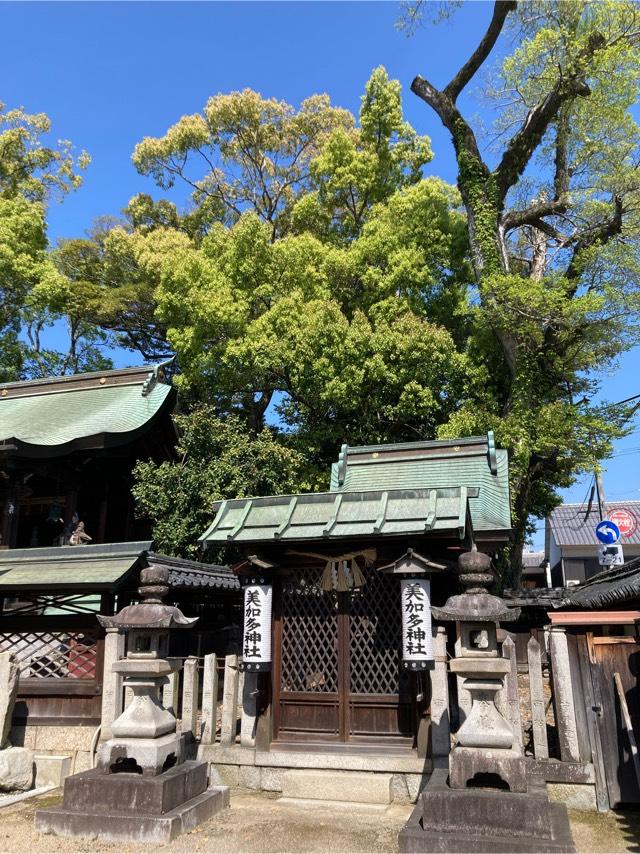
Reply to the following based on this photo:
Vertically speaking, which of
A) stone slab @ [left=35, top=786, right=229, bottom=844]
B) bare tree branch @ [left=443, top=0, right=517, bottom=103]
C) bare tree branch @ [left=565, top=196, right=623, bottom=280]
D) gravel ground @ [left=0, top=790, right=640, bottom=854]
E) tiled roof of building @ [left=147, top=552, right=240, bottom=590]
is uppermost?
bare tree branch @ [left=443, top=0, right=517, bottom=103]

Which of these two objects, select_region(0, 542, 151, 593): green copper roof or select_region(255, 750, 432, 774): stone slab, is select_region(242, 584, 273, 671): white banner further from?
select_region(0, 542, 151, 593): green copper roof

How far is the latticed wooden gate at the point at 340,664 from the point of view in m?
8.61

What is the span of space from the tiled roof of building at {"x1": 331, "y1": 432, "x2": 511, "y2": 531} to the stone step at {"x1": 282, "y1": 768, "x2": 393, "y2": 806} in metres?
5.89

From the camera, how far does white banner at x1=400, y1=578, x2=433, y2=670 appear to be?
8.09m

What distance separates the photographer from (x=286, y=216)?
28109 mm

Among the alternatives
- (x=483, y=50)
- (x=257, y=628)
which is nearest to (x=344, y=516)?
(x=257, y=628)

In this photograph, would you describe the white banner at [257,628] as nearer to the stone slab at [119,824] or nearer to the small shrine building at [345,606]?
the small shrine building at [345,606]

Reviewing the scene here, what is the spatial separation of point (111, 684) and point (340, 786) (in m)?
3.76

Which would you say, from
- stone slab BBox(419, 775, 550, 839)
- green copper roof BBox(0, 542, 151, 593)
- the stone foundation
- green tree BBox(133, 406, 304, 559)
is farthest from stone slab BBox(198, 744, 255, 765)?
green tree BBox(133, 406, 304, 559)

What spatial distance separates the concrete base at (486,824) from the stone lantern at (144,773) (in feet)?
8.85

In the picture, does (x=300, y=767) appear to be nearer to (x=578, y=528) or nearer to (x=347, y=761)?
(x=347, y=761)

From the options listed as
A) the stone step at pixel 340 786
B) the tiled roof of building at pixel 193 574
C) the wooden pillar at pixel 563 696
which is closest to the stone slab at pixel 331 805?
the stone step at pixel 340 786

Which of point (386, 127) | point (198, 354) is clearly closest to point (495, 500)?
point (198, 354)

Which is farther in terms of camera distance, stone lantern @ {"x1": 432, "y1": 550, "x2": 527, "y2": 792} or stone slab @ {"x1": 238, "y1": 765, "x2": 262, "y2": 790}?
stone slab @ {"x1": 238, "y1": 765, "x2": 262, "y2": 790}
